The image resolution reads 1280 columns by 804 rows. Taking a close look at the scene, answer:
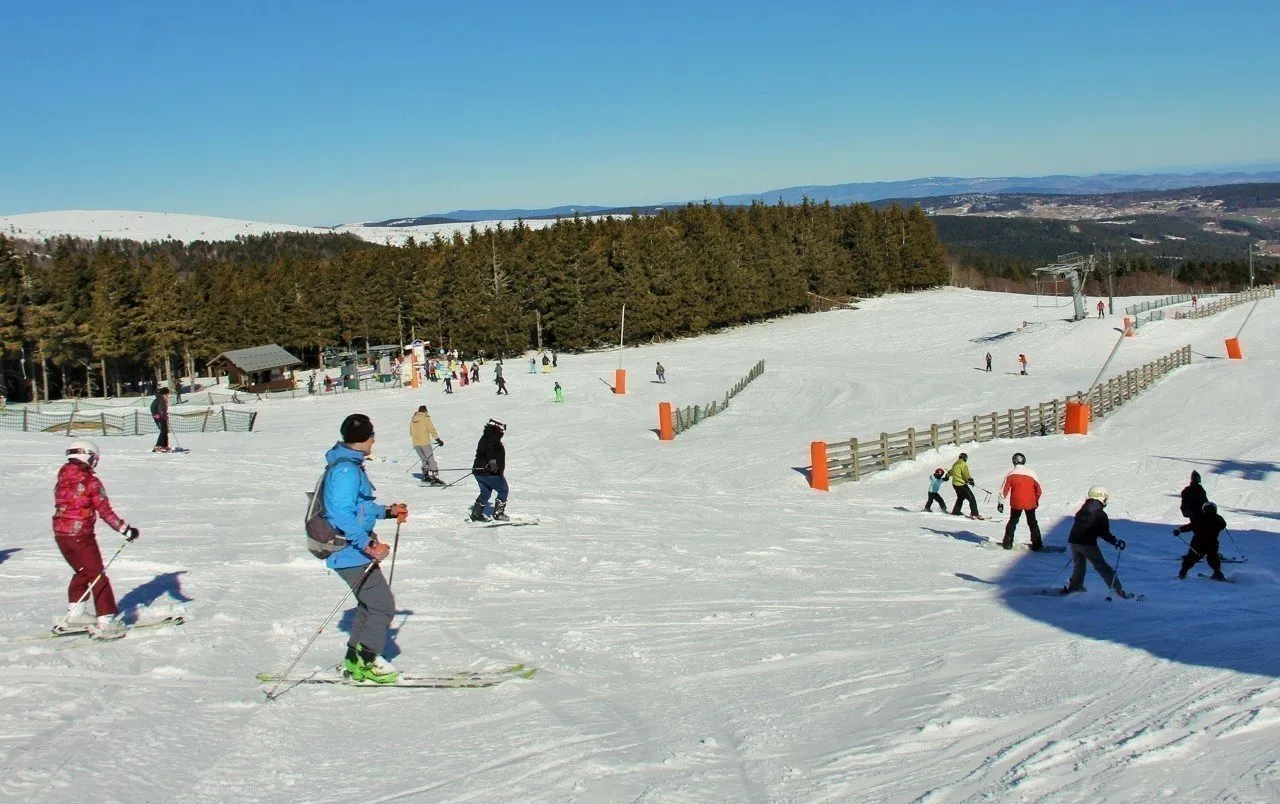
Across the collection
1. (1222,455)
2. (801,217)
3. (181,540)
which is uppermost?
(801,217)

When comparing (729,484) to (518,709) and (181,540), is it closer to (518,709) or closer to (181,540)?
(181,540)

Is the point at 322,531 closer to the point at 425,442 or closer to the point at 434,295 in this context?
the point at 425,442

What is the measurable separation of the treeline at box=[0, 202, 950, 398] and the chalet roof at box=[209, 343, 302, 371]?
8387 millimetres

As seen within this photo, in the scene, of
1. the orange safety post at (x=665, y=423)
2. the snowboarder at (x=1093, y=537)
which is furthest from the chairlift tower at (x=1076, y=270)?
the snowboarder at (x=1093, y=537)

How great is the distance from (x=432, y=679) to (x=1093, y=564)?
6.60 meters

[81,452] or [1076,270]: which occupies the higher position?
[1076,270]

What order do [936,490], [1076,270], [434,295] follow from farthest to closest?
[434,295] → [1076,270] → [936,490]

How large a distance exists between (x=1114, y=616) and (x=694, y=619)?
379 cm

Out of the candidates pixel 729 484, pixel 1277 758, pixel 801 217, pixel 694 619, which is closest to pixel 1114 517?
pixel 729 484

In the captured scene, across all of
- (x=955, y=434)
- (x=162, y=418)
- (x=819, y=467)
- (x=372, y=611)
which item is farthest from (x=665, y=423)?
(x=372, y=611)

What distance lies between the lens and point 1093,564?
383 inches

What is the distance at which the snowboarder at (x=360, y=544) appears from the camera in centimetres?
607

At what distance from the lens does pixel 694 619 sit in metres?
8.77

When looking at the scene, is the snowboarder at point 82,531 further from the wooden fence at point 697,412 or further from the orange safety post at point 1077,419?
the orange safety post at point 1077,419
